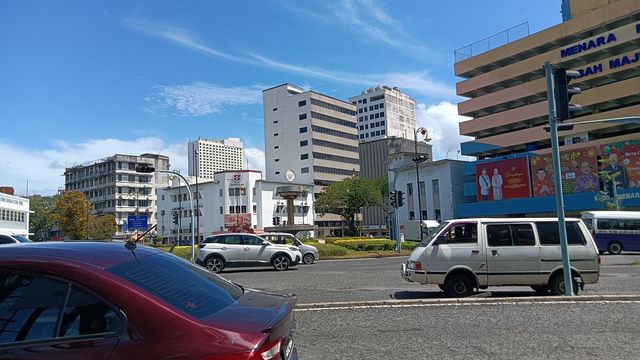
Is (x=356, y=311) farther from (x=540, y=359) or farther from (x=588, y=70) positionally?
(x=588, y=70)

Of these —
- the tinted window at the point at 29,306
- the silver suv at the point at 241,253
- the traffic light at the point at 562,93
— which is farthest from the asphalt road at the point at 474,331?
the silver suv at the point at 241,253

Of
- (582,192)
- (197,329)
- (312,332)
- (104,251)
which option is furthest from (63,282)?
(582,192)

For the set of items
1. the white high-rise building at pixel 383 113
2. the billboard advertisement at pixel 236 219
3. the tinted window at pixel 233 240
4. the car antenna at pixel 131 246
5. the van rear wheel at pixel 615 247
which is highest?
the white high-rise building at pixel 383 113

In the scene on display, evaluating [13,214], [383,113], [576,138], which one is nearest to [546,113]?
[576,138]

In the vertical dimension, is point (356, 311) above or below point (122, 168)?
below

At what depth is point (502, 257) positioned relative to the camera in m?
10.6

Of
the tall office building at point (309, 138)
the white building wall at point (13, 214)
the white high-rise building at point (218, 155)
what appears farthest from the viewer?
the white high-rise building at point (218, 155)

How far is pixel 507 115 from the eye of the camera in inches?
2601

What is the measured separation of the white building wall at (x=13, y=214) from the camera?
5234 cm

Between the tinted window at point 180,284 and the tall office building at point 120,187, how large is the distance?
4346 inches

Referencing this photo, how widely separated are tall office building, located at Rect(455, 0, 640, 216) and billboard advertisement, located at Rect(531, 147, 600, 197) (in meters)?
0.11

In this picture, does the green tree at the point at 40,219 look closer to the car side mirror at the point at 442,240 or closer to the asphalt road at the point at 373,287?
the asphalt road at the point at 373,287

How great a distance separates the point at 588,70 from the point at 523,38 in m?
11.0

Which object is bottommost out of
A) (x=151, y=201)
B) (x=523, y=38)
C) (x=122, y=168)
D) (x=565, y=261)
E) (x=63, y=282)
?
(x=565, y=261)
